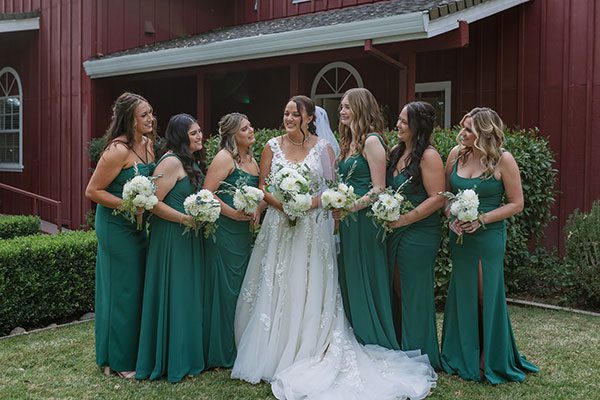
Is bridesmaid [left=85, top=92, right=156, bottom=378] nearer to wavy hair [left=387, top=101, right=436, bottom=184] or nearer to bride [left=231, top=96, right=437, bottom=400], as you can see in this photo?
bride [left=231, top=96, right=437, bottom=400]

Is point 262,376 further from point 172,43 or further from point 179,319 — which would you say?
point 172,43

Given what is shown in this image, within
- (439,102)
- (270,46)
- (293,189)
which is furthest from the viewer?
(439,102)

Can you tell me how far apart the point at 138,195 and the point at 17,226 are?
6.35 metres

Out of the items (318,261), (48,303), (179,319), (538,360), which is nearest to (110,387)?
(179,319)

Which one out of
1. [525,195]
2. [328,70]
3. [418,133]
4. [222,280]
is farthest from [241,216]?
[328,70]

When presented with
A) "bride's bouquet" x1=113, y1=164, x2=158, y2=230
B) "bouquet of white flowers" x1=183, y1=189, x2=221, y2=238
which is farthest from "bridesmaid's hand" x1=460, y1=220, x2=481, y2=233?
"bride's bouquet" x1=113, y1=164, x2=158, y2=230

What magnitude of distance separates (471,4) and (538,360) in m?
5.06

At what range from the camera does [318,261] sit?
493cm

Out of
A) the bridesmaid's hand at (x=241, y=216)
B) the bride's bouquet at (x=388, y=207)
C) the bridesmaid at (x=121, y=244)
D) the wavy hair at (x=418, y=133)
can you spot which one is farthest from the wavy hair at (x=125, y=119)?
the wavy hair at (x=418, y=133)

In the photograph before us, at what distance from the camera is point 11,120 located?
15.0 m

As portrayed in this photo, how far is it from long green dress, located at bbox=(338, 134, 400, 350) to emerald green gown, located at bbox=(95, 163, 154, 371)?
1559 mm

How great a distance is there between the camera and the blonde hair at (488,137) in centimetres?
454

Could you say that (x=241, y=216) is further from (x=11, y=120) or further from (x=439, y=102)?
(x=11, y=120)

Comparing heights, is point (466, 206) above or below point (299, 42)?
below
